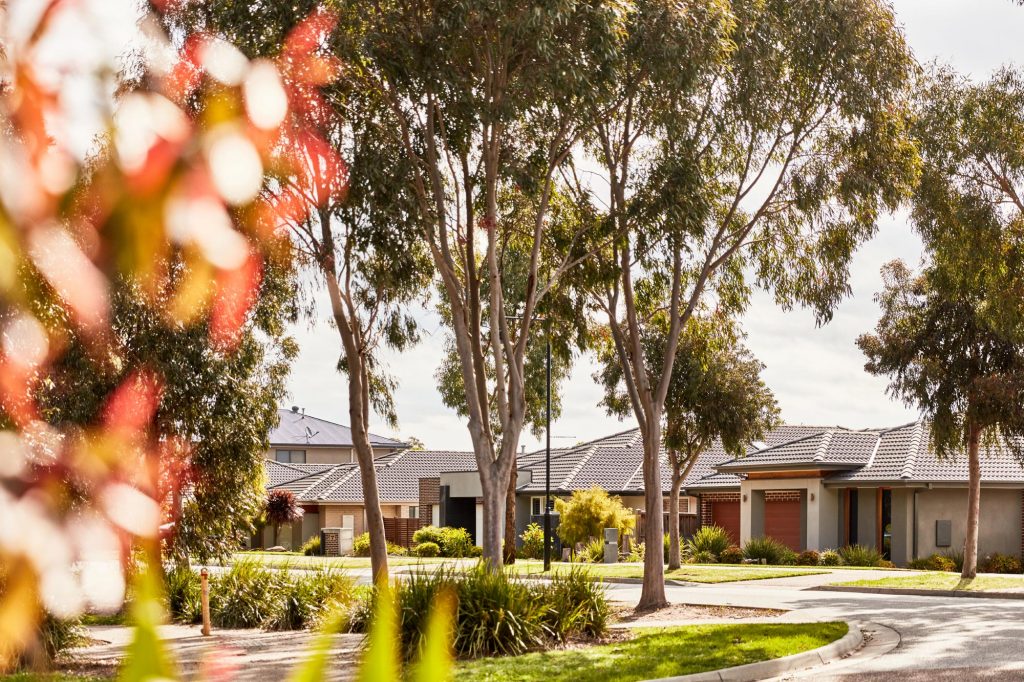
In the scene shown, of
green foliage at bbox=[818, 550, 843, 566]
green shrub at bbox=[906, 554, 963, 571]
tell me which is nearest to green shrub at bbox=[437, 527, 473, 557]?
green foliage at bbox=[818, 550, 843, 566]

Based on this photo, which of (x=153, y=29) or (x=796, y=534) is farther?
(x=796, y=534)

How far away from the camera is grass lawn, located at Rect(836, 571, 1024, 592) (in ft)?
87.4

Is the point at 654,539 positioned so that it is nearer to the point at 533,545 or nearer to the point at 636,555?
the point at 636,555

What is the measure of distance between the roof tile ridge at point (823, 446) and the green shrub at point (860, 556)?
4.24 m

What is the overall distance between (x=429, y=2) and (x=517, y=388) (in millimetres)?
6398

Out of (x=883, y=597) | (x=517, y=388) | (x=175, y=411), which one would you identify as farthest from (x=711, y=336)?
(x=175, y=411)

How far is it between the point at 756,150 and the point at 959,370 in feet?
34.1

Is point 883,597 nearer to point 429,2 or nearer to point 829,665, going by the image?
point 829,665

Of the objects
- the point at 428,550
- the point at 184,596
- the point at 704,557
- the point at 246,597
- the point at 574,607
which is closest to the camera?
the point at 574,607

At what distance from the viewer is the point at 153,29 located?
2045cm

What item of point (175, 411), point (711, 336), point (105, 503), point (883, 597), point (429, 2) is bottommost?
point (883, 597)

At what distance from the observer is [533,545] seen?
46.6 meters

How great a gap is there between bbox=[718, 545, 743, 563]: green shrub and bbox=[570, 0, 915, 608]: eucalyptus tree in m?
19.4

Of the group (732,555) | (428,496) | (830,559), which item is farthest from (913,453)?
(428,496)
